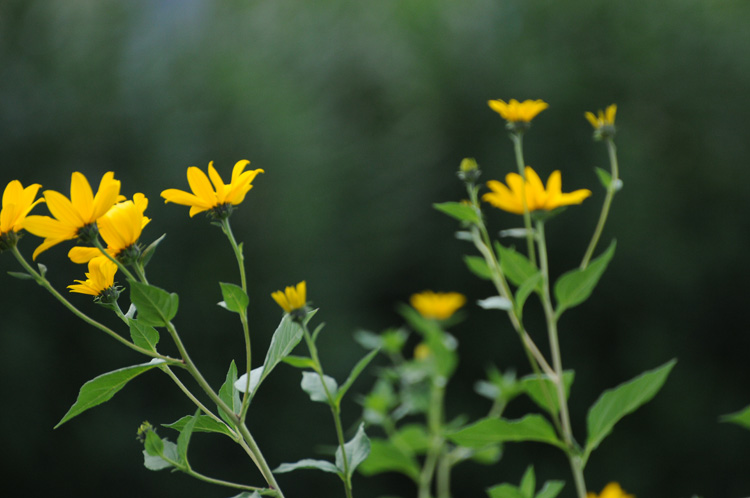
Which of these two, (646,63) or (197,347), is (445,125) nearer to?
(646,63)

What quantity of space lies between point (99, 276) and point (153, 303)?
0.07 m

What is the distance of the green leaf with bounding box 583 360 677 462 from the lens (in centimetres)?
43

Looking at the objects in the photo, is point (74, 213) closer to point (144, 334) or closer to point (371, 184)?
point (144, 334)

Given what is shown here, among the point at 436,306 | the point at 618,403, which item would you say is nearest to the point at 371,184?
the point at 436,306

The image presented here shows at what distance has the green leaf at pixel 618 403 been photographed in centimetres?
43

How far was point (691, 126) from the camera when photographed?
7.91ft

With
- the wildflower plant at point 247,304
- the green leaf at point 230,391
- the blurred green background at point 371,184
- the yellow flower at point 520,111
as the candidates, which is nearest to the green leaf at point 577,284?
the wildflower plant at point 247,304

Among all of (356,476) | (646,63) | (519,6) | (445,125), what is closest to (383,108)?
(445,125)

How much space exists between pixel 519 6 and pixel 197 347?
67.2 inches

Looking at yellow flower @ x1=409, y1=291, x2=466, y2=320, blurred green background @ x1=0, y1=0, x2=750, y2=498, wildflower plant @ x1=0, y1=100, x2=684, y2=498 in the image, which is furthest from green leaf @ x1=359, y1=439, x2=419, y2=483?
blurred green background @ x1=0, y1=0, x2=750, y2=498

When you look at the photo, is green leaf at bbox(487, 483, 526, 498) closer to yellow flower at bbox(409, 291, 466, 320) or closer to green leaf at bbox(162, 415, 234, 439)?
green leaf at bbox(162, 415, 234, 439)

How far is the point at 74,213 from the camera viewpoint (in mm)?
317

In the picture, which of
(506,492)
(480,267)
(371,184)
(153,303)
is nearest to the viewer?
(153,303)

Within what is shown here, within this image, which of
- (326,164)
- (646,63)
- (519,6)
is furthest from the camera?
(519,6)
